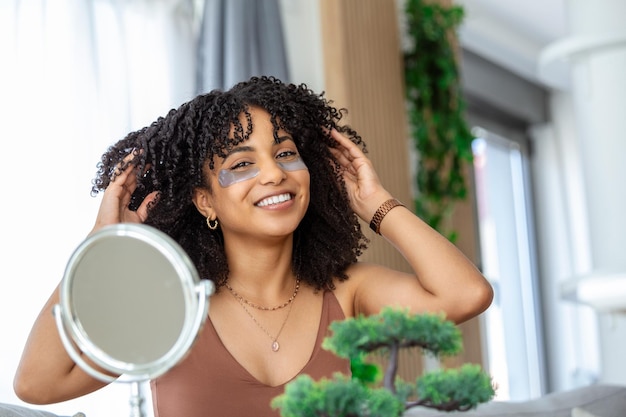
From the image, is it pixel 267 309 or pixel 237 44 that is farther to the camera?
pixel 237 44

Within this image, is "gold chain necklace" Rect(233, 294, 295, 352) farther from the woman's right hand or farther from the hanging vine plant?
the hanging vine plant

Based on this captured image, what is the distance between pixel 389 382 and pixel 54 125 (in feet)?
6.79

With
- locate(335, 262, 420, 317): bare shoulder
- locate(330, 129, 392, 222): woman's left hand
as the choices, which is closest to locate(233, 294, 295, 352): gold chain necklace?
locate(335, 262, 420, 317): bare shoulder

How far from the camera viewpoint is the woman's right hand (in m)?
1.85

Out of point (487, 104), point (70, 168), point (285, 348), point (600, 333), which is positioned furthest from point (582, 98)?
point (487, 104)

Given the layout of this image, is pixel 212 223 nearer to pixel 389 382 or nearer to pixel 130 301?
pixel 130 301

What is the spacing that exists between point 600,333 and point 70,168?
2449mm

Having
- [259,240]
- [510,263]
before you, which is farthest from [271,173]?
[510,263]

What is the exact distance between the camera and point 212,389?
1.87 meters

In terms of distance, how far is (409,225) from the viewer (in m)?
1.94

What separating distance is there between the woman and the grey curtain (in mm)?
1290

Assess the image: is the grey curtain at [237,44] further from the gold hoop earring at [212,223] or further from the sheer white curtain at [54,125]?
the gold hoop earring at [212,223]

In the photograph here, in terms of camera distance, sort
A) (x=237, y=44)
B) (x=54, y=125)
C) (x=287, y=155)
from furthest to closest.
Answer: (x=237, y=44), (x=54, y=125), (x=287, y=155)

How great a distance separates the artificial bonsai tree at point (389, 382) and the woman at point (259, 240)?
0.78m
